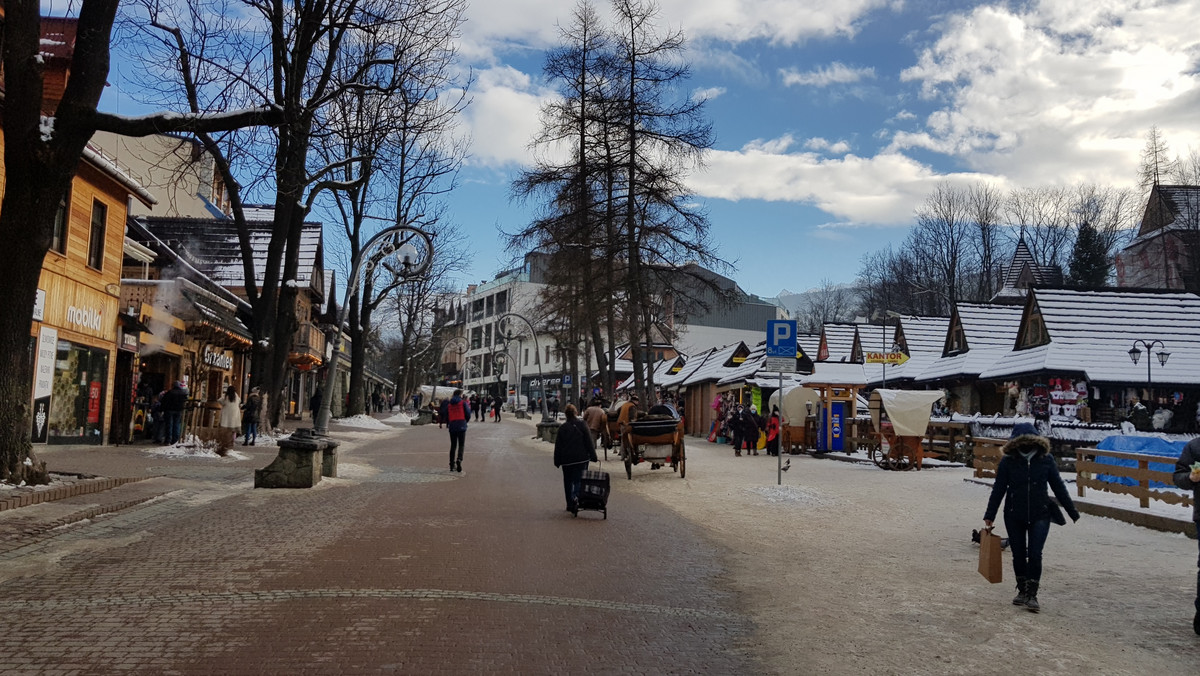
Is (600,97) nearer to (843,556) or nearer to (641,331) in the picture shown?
(641,331)

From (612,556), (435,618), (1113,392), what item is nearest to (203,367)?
(612,556)

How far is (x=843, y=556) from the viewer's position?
9.95 metres

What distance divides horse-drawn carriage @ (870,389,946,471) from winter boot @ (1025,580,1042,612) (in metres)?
16.9

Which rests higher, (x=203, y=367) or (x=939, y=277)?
(x=939, y=277)

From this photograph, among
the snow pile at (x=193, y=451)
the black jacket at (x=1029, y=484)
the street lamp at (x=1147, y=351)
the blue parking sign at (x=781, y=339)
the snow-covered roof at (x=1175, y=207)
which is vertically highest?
the snow-covered roof at (x=1175, y=207)

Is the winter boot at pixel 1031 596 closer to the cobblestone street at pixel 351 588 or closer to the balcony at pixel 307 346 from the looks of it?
the cobblestone street at pixel 351 588

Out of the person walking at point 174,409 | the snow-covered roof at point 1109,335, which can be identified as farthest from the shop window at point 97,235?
the snow-covered roof at point 1109,335

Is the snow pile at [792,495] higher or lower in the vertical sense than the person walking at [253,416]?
lower

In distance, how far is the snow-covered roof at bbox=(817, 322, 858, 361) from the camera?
49.7m

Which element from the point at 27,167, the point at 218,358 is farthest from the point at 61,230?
the point at 218,358

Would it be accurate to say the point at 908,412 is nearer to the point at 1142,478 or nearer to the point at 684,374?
the point at 1142,478

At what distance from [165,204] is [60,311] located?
95.5 feet

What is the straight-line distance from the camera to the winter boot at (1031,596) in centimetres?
716

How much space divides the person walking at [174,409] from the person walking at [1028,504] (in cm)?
2081
